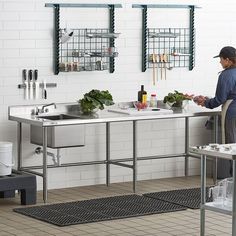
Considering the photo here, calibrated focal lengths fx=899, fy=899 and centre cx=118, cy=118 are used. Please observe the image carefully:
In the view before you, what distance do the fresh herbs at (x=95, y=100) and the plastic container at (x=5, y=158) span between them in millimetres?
996

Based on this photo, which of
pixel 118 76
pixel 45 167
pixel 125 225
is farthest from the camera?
pixel 118 76

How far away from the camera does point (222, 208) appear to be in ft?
25.4

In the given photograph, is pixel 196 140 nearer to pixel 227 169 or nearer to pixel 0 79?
pixel 227 169

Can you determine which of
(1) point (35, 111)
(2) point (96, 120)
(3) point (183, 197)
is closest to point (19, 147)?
(1) point (35, 111)

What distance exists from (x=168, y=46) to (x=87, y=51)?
1195mm

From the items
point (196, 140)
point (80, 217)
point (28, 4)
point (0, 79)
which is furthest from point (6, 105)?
point (196, 140)

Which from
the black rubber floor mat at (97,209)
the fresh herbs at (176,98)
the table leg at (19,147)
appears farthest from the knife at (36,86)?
the fresh herbs at (176,98)

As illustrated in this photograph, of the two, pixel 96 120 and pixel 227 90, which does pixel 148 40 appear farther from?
pixel 96 120

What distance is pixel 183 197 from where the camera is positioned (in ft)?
33.4

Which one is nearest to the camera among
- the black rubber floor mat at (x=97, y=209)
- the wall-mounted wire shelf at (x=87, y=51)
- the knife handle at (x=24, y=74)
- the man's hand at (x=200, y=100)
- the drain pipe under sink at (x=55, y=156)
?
the black rubber floor mat at (x=97, y=209)

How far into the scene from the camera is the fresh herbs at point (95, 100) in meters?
10.2

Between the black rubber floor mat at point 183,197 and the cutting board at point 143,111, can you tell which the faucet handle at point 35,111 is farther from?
the black rubber floor mat at point 183,197

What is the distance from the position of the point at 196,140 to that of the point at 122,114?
164cm

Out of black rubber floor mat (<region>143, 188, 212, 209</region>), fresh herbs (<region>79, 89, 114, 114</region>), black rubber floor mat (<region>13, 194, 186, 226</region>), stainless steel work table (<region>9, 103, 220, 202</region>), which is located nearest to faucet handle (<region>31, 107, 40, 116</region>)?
stainless steel work table (<region>9, 103, 220, 202</region>)
